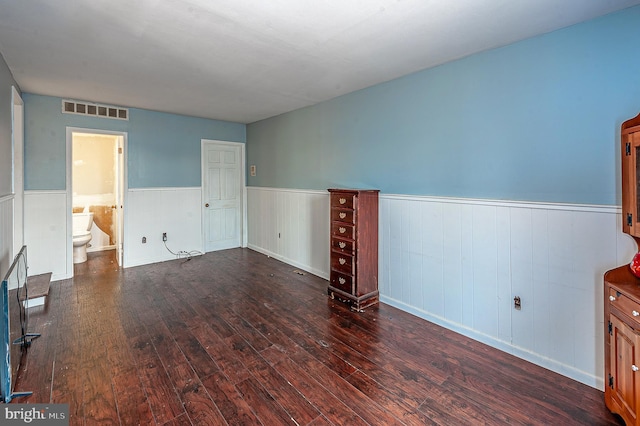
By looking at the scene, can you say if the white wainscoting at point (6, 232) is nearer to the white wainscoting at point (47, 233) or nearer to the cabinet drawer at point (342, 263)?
the white wainscoting at point (47, 233)

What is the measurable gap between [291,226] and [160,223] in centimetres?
225

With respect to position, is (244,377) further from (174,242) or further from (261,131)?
(261,131)

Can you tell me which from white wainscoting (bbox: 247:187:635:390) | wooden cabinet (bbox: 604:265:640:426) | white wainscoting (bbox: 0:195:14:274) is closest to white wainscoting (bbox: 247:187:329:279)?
white wainscoting (bbox: 247:187:635:390)

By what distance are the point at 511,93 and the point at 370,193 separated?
154 centimetres

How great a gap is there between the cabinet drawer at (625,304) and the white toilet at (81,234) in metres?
6.44

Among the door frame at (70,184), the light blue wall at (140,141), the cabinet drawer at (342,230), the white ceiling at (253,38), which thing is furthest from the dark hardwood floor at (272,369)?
the white ceiling at (253,38)

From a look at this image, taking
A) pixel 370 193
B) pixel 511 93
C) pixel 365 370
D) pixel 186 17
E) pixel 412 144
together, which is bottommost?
pixel 365 370

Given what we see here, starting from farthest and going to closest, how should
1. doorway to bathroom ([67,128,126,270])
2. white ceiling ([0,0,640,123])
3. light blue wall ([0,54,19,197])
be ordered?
doorway to bathroom ([67,128,126,270]), light blue wall ([0,54,19,197]), white ceiling ([0,0,640,123])

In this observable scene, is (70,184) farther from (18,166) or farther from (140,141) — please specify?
(140,141)

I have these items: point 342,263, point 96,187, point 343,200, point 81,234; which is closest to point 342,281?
point 342,263

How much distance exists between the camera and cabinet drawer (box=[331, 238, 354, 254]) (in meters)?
3.34

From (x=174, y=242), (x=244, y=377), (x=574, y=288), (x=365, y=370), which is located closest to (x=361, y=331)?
(x=365, y=370)

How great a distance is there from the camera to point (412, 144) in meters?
3.13

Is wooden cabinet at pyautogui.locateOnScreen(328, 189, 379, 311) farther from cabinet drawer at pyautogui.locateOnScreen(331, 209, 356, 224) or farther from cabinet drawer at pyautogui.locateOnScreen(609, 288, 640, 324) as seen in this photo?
cabinet drawer at pyautogui.locateOnScreen(609, 288, 640, 324)
